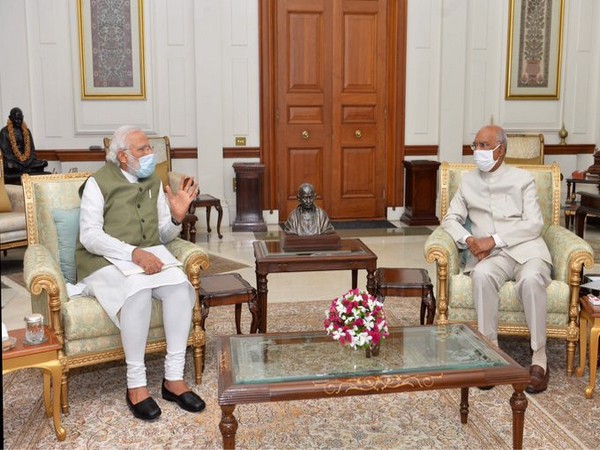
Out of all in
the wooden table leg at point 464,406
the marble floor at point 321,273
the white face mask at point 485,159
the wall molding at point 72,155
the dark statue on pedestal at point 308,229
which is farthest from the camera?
the wall molding at point 72,155

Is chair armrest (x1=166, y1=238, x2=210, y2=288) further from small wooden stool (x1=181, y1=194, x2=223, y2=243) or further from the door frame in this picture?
the door frame

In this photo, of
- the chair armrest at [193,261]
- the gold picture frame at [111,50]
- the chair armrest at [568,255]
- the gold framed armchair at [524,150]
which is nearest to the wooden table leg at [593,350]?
the chair armrest at [568,255]

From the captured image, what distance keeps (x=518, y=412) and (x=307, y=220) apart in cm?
186

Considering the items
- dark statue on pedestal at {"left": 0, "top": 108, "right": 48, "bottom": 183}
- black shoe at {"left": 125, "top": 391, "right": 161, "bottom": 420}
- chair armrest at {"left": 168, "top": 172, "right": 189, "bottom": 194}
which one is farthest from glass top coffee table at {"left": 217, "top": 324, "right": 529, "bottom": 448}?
dark statue on pedestal at {"left": 0, "top": 108, "right": 48, "bottom": 183}

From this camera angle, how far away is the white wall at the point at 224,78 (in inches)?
305

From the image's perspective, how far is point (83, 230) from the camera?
3.50 meters

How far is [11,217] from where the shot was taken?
598 cm

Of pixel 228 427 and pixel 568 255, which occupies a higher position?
pixel 568 255

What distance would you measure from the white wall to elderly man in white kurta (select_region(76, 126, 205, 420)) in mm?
4441

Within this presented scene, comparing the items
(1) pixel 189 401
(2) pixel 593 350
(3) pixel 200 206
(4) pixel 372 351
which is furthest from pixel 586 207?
(1) pixel 189 401

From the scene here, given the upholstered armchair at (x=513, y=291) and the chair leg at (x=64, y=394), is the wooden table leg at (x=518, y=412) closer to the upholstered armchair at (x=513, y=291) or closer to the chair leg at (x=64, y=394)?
the upholstered armchair at (x=513, y=291)

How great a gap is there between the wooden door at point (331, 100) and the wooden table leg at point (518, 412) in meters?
5.79

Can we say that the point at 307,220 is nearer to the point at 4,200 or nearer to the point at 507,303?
the point at 507,303

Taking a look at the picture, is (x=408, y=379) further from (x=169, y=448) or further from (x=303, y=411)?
(x=169, y=448)
